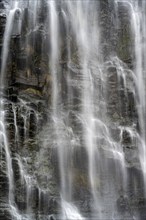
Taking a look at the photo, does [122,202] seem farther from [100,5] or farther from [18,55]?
[100,5]

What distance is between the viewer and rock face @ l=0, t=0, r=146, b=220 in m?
→ 16.2

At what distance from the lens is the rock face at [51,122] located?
16.2 metres

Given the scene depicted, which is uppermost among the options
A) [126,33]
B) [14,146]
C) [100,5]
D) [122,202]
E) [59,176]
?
[100,5]

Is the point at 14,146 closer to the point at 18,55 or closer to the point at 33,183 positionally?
the point at 33,183

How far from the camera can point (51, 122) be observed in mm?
18344

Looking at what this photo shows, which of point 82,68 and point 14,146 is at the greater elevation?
point 82,68

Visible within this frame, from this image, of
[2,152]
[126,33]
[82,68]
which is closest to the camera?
[2,152]

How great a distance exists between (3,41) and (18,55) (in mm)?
936

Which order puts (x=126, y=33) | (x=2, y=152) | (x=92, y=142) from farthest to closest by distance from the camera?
1. (x=126, y=33)
2. (x=92, y=142)
3. (x=2, y=152)

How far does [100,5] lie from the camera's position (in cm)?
2155

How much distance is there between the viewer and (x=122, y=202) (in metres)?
17.2

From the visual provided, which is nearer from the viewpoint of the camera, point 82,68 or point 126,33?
point 82,68

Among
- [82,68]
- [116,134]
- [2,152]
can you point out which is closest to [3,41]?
[82,68]

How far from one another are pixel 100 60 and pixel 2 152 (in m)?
7.08
